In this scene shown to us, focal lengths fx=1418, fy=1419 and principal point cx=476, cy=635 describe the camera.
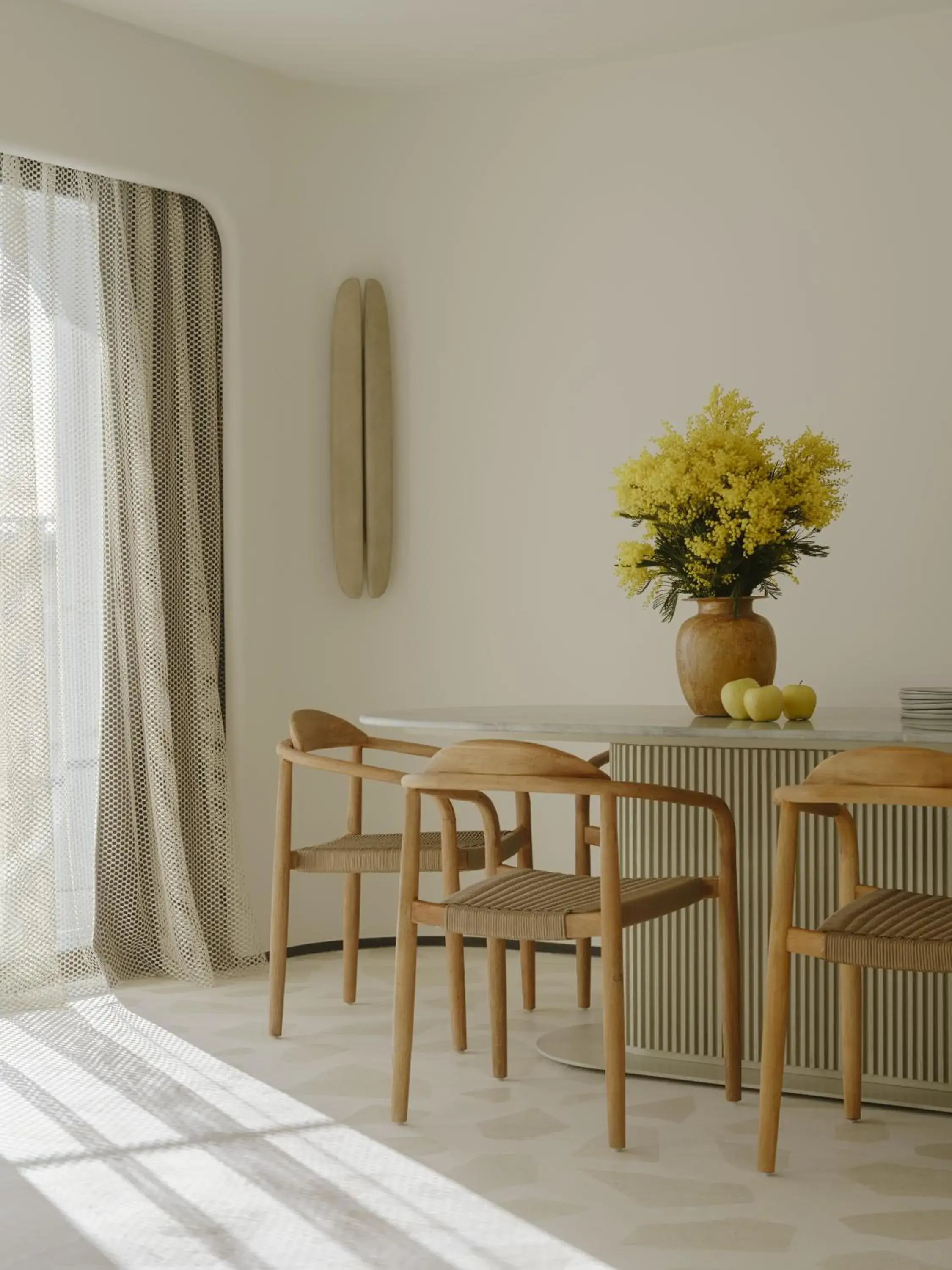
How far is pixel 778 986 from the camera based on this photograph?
2494 millimetres

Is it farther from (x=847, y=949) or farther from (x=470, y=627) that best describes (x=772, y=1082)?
(x=470, y=627)

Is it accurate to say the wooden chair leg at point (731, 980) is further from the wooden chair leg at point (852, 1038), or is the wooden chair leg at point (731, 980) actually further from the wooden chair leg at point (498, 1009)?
the wooden chair leg at point (498, 1009)

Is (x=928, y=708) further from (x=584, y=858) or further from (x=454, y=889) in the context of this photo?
(x=584, y=858)

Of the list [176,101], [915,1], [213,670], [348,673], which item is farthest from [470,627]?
[915,1]

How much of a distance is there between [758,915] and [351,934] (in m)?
1.21

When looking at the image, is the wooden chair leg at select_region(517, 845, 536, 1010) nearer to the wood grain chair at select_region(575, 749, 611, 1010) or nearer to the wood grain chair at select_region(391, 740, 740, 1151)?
the wood grain chair at select_region(575, 749, 611, 1010)

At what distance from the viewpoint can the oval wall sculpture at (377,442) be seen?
4.63 metres

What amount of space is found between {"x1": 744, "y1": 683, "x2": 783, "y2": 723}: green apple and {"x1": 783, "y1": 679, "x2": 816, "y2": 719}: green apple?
18 millimetres

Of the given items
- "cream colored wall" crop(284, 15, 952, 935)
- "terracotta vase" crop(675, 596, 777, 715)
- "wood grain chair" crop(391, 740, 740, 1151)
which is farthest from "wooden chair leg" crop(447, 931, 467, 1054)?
"cream colored wall" crop(284, 15, 952, 935)

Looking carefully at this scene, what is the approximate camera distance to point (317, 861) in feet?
11.5

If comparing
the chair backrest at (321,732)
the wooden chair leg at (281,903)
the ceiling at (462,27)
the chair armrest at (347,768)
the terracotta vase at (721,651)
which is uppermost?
the ceiling at (462,27)

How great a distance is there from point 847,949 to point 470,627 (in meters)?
2.46

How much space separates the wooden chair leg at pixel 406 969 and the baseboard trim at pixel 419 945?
1725mm

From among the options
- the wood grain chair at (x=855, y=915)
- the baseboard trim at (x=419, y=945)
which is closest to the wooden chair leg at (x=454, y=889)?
the wood grain chair at (x=855, y=915)
